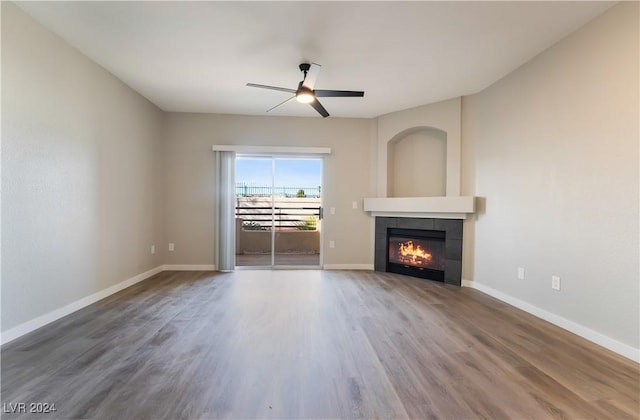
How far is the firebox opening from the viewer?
14.4 feet

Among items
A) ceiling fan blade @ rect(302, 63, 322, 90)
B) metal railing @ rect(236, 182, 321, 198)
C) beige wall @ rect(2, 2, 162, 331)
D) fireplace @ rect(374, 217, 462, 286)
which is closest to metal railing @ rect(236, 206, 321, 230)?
metal railing @ rect(236, 182, 321, 198)

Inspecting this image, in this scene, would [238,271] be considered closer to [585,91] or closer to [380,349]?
[380,349]

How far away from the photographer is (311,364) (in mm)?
1953

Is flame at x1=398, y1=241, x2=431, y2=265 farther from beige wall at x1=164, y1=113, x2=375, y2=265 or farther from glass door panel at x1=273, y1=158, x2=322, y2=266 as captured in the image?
glass door panel at x1=273, y1=158, x2=322, y2=266

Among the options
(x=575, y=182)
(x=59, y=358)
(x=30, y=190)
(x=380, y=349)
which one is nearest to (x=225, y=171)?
(x=30, y=190)

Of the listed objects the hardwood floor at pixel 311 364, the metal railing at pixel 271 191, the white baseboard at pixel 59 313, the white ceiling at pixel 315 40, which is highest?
the white ceiling at pixel 315 40

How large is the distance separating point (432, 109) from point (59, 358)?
4.92 m

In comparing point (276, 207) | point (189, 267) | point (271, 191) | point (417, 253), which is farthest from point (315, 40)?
point (189, 267)

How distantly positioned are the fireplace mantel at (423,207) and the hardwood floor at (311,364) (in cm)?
133

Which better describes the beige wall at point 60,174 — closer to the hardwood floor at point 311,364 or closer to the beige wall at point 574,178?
the hardwood floor at point 311,364

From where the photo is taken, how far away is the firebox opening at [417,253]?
14.4 feet

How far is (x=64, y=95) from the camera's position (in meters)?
2.75

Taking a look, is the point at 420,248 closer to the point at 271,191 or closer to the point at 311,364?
the point at 271,191

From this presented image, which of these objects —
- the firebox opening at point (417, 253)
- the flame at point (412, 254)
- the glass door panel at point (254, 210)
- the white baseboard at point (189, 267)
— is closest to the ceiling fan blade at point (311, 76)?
the glass door panel at point (254, 210)
